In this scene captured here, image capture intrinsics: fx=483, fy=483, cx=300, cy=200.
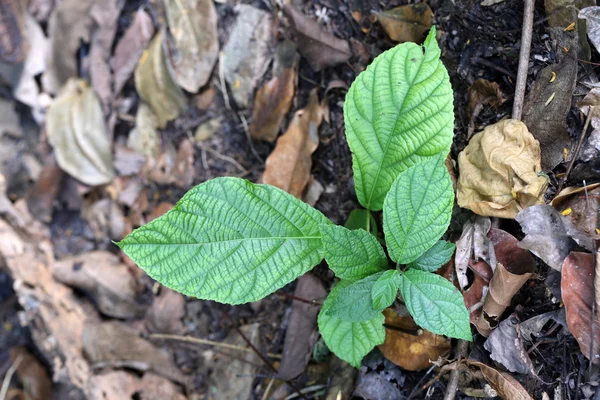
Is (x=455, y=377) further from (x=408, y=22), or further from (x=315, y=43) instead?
(x=315, y=43)

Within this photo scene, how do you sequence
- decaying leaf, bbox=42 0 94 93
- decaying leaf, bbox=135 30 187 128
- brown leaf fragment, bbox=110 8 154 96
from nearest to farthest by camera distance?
decaying leaf, bbox=135 30 187 128
brown leaf fragment, bbox=110 8 154 96
decaying leaf, bbox=42 0 94 93

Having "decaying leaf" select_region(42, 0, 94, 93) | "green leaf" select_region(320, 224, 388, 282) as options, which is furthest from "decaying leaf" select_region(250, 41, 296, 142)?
"decaying leaf" select_region(42, 0, 94, 93)

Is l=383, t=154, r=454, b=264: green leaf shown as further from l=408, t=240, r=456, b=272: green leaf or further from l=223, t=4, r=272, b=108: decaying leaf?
l=223, t=4, r=272, b=108: decaying leaf

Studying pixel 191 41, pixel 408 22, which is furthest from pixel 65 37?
pixel 408 22

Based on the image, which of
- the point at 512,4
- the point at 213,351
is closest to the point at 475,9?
the point at 512,4

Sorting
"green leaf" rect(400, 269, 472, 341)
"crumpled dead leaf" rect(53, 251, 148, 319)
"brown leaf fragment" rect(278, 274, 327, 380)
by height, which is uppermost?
"green leaf" rect(400, 269, 472, 341)

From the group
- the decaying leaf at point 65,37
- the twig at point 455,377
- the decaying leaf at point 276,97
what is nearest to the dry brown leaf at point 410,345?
the twig at point 455,377

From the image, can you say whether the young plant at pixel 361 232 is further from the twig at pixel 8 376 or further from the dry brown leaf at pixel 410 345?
the twig at pixel 8 376
